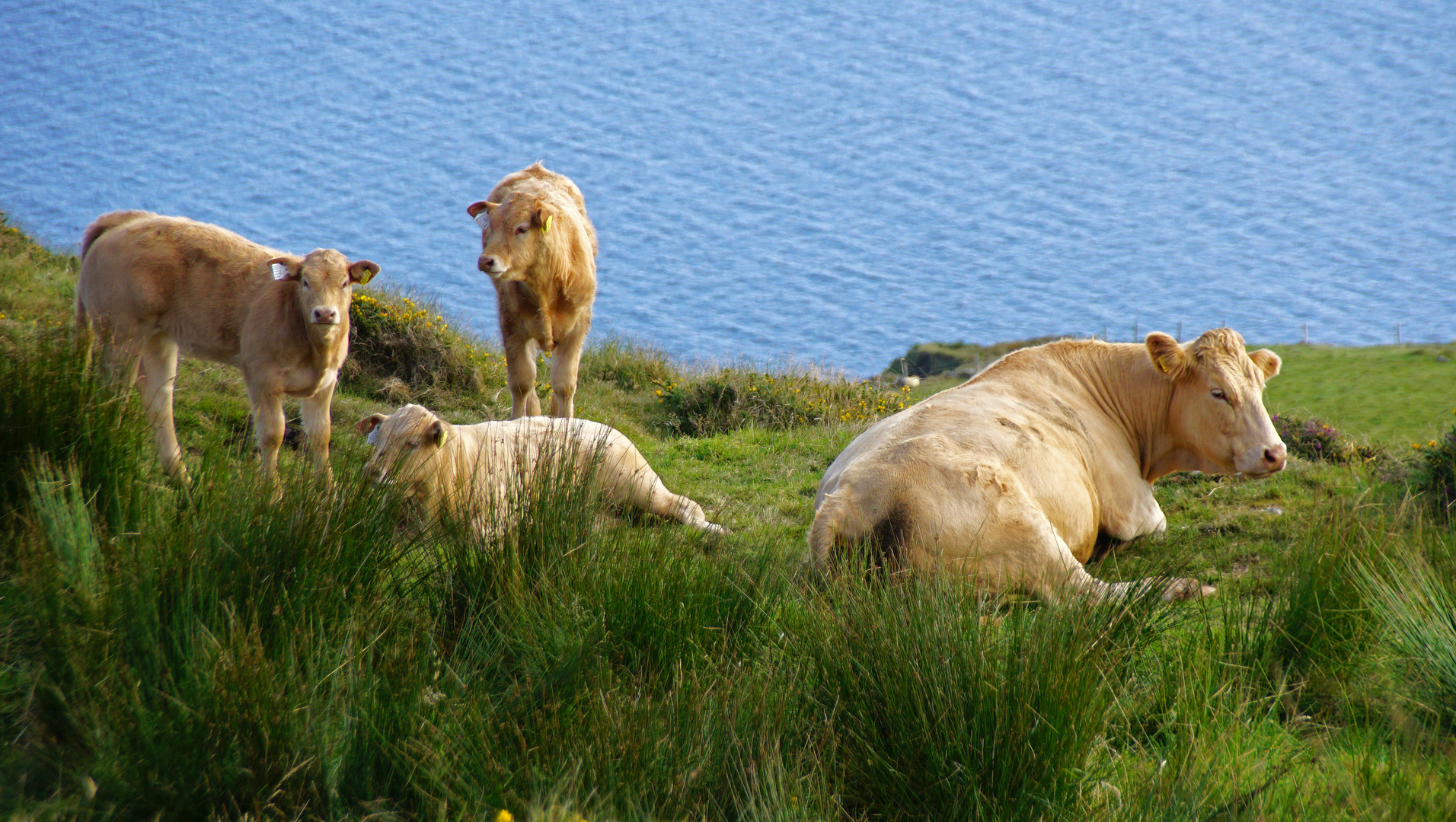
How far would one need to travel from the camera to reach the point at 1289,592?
4.25 meters

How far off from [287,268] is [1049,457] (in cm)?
508

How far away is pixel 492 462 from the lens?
5816mm

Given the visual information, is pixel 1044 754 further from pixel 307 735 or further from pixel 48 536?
pixel 48 536

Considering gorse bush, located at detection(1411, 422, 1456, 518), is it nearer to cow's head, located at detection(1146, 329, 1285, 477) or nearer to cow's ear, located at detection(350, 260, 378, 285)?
cow's head, located at detection(1146, 329, 1285, 477)

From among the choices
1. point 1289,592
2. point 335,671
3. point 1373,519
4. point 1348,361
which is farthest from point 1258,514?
point 1348,361

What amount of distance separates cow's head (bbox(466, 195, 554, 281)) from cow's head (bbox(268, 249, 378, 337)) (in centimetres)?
109

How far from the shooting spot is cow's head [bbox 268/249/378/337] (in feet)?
21.9

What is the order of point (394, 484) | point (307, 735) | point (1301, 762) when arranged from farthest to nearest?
point (394, 484) < point (1301, 762) < point (307, 735)

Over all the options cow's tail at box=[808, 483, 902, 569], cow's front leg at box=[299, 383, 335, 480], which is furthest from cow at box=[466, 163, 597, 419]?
cow's tail at box=[808, 483, 902, 569]

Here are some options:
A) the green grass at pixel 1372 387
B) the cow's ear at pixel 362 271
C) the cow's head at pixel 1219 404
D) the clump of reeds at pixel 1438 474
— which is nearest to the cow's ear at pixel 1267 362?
the cow's head at pixel 1219 404

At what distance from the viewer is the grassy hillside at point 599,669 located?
2.57 metres

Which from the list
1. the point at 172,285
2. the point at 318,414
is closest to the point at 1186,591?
the point at 318,414

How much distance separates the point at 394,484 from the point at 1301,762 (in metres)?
3.27

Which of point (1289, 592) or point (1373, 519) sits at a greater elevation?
point (1373, 519)
